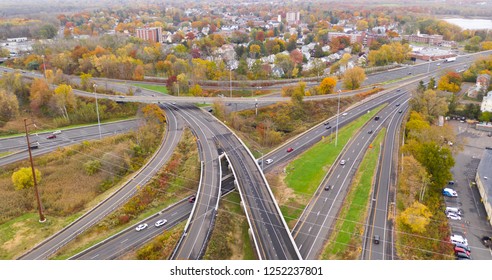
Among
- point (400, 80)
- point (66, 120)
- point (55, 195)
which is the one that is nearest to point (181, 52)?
point (66, 120)

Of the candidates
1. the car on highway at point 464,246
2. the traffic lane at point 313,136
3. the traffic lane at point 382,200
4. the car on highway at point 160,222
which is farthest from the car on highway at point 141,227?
the car on highway at point 464,246

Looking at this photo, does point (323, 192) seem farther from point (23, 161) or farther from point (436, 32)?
point (436, 32)

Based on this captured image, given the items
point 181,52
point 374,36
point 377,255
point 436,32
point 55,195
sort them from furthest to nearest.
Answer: point 436,32
point 374,36
point 181,52
point 55,195
point 377,255

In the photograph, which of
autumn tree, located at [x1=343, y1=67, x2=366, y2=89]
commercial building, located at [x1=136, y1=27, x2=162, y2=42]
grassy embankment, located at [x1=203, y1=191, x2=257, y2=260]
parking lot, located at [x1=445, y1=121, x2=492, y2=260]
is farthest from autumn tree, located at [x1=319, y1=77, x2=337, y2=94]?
commercial building, located at [x1=136, y1=27, x2=162, y2=42]

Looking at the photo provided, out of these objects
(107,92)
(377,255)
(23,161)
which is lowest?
(377,255)

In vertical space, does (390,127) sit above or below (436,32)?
below

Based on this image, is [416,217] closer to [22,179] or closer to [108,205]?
[108,205]

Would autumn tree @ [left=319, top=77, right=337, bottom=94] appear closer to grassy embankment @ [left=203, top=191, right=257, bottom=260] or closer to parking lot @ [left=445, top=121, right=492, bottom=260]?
parking lot @ [left=445, top=121, right=492, bottom=260]
